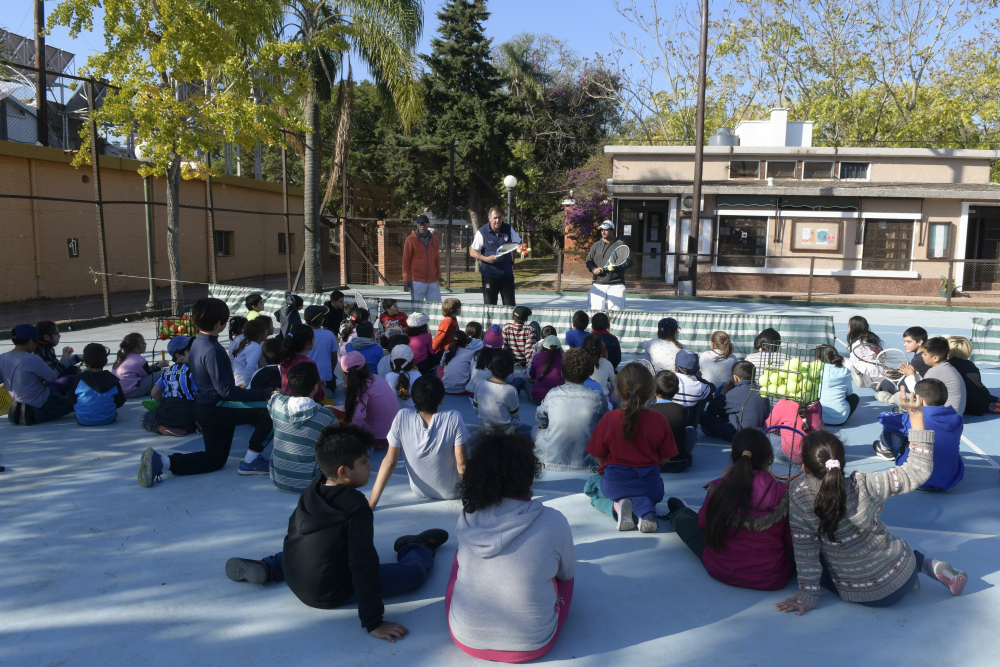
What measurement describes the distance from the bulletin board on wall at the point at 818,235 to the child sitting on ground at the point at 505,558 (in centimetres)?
2128

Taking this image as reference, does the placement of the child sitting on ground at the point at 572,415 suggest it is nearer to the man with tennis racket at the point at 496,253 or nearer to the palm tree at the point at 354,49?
the man with tennis racket at the point at 496,253

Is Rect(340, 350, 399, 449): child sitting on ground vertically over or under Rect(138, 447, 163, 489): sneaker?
over

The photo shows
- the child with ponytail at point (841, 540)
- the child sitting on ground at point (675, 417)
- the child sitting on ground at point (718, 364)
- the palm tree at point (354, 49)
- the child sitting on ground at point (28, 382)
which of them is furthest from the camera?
the palm tree at point (354, 49)

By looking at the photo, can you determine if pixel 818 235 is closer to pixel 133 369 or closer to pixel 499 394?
pixel 499 394

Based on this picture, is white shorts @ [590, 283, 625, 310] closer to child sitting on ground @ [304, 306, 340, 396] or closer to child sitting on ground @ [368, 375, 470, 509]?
child sitting on ground @ [304, 306, 340, 396]

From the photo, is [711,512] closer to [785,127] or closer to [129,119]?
[129,119]

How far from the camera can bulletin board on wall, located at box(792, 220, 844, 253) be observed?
21859mm

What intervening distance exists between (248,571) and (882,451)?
515cm

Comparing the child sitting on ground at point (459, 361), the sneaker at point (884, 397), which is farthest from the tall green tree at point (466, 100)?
the sneaker at point (884, 397)

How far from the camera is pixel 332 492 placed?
3268 millimetres

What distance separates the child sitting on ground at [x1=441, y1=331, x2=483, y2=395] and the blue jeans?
13.6 feet

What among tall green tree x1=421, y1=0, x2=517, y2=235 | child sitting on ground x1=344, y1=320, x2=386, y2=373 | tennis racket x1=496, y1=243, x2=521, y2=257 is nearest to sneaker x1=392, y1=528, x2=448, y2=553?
child sitting on ground x1=344, y1=320, x2=386, y2=373

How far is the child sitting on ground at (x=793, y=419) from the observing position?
5.28 metres

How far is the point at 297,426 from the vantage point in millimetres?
4793
